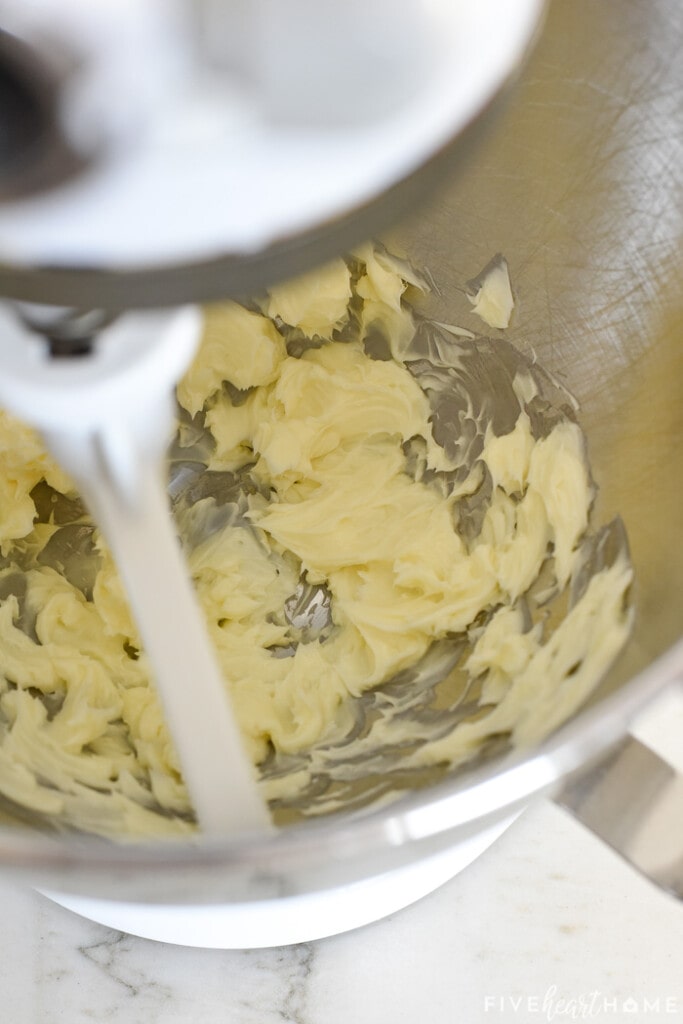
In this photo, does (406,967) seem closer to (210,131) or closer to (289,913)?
(289,913)

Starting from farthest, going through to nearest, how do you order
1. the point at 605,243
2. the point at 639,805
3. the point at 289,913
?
the point at 605,243, the point at 289,913, the point at 639,805

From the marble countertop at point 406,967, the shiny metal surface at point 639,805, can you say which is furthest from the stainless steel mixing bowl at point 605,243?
the marble countertop at point 406,967

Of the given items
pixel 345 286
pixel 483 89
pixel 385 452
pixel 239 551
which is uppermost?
pixel 483 89

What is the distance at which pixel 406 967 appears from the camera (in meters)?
0.82

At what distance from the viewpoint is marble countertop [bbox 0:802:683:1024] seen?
0.80m

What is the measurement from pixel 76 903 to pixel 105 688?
0.59 feet

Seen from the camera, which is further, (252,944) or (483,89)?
(252,944)

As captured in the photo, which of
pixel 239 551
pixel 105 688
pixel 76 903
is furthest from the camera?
pixel 239 551

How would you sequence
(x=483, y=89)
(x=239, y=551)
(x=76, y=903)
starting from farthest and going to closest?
(x=239, y=551)
(x=76, y=903)
(x=483, y=89)

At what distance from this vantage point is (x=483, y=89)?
0.43m

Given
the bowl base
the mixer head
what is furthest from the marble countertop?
the mixer head

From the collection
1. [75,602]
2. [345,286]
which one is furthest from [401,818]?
[345,286]

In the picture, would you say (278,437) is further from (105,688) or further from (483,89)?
(483,89)


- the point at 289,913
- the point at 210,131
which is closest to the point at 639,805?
the point at 289,913
